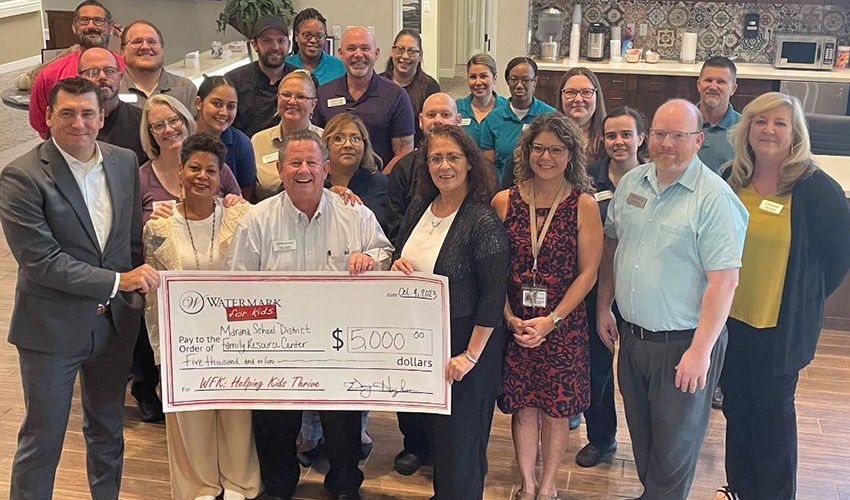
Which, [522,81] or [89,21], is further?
[89,21]

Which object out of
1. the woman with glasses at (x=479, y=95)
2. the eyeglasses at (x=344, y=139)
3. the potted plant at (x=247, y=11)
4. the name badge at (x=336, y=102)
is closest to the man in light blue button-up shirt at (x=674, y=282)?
the eyeglasses at (x=344, y=139)

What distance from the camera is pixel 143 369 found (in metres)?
3.97

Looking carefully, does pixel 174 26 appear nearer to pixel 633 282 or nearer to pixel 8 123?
pixel 8 123

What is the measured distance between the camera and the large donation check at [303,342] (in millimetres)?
2980

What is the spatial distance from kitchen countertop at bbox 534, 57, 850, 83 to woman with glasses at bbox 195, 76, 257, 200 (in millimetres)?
Answer: 4896

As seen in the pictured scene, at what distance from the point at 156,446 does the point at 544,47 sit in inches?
228

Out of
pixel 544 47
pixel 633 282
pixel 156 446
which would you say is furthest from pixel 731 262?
pixel 544 47

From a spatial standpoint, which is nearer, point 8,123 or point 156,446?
point 156,446

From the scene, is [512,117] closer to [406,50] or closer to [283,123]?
[406,50]

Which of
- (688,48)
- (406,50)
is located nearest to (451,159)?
(406,50)

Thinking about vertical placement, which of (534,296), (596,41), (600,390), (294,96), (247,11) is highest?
(247,11)

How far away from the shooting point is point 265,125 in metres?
4.46

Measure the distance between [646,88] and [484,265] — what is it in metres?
5.77

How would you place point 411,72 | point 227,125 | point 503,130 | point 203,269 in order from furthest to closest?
1. point 411,72
2. point 503,130
3. point 227,125
4. point 203,269
